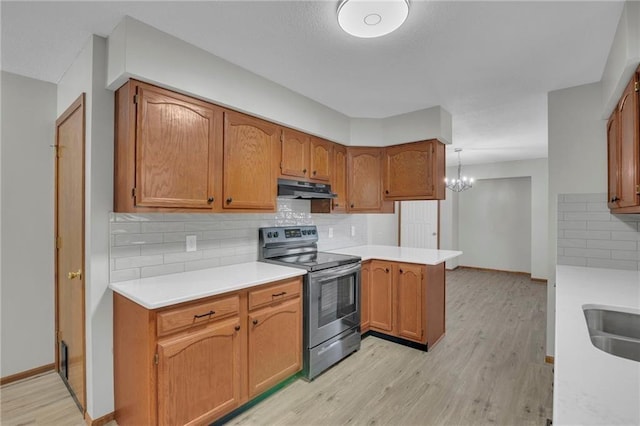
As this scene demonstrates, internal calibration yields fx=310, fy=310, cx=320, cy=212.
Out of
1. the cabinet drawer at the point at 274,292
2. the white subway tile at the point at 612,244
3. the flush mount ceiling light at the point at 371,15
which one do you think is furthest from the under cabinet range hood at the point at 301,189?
the white subway tile at the point at 612,244

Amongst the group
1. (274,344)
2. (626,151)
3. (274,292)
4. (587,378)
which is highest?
(626,151)

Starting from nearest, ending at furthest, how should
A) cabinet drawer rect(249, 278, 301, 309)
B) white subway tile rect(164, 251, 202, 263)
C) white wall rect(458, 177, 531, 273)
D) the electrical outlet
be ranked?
cabinet drawer rect(249, 278, 301, 309) < white subway tile rect(164, 251, 202, 263) < the electrical outlet < white wall rect(458, 177, 531, 273)

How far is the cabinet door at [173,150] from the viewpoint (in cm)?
187

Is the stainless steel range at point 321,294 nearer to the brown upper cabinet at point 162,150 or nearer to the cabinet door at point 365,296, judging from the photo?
the cabinet door at point 365,296

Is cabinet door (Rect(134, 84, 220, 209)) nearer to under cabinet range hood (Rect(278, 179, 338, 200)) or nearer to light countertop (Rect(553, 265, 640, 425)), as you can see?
under cabinet range hood (Rect(278, 179, 338, 200))

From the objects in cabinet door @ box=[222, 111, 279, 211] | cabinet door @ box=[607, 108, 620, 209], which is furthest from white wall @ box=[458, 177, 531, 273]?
cabinet door @ box=[222, 111, 279, 211]

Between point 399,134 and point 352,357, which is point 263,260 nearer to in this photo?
point 352,357

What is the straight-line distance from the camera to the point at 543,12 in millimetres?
1684

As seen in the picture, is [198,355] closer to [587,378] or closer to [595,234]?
[587,378]

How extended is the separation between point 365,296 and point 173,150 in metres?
2.34

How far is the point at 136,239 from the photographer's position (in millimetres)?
2084

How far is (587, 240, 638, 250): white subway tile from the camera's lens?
2.42 metres

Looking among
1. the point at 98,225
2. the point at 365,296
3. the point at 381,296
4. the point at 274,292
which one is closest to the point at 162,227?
the point at 98,225

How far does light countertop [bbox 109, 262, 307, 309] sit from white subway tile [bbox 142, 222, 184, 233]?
0.33 meters
